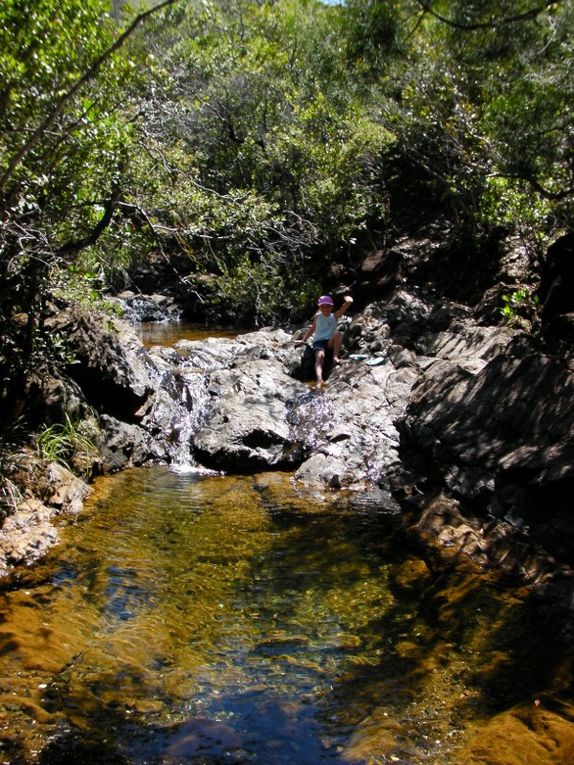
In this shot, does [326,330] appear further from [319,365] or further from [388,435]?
[388,435]

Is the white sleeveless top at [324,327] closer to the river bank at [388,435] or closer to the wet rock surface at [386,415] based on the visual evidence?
the wet rock surface at [386,415]

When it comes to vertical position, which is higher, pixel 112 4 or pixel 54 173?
pixel 112 4

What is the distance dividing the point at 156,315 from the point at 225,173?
624cm

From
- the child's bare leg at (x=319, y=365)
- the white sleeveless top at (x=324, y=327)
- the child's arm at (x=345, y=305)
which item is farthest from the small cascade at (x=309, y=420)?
the child's arm at (x=345, y=305)

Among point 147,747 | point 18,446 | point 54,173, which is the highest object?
point 54,173

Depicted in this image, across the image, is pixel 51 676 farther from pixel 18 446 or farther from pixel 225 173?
pixel 225 173

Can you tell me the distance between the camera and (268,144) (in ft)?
70.1

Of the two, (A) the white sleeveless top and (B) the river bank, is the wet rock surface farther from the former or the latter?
(A) the white sleeveless top

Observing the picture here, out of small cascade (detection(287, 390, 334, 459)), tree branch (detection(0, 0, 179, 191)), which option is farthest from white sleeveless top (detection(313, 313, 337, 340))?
tree branch (detection(0, 0, 179, 191))

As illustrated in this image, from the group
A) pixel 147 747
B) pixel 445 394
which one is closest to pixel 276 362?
pixel 445 394

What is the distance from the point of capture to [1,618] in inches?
187

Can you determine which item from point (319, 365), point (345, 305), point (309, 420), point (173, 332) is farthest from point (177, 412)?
point (173, 332)

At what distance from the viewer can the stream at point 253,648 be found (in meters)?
3.57

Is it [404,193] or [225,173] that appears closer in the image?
[404,193]
